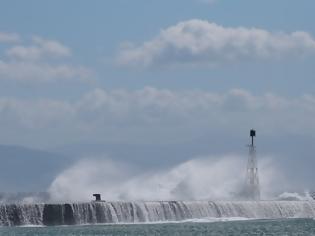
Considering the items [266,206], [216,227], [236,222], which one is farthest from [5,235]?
[266,206]

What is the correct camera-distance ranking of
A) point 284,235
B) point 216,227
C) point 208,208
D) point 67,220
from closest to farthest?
point 284,235 < point 216,227 < point 67,220 < point 208,208

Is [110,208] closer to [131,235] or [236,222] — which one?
[236,222]

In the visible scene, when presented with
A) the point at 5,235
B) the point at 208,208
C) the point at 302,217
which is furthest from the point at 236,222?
the point at 5,235

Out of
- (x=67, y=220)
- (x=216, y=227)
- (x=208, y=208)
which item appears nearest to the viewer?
(x=216, y=227)

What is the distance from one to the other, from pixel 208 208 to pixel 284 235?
32.8 meters

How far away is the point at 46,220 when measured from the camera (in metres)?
124

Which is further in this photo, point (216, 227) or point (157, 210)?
point (157, 210)

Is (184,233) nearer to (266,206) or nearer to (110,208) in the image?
(110,208)

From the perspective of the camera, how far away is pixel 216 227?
117m

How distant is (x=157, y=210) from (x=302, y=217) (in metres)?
21.8

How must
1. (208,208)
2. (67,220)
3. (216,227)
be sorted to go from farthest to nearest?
(208,208) → (67,220) → (216,227)

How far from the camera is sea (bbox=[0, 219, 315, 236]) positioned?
10662cm

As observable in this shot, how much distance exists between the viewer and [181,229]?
113 meters

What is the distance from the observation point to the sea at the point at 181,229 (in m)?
107
